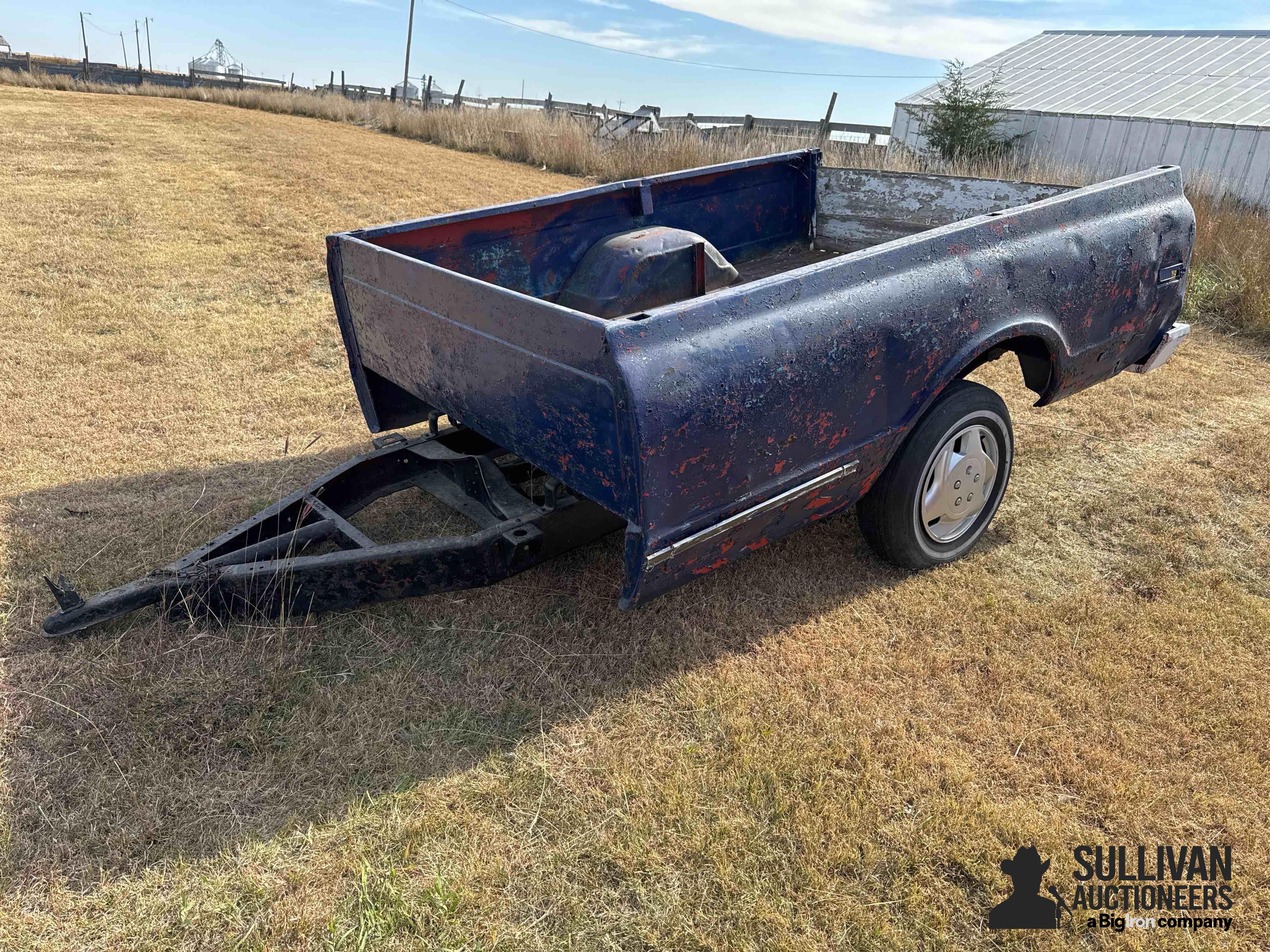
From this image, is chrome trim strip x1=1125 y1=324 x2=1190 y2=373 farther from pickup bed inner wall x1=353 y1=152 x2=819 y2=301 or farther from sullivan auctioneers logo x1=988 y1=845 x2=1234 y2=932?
sullivan auctioneers logo x1=988 y1=845 x2=1234 y2=932

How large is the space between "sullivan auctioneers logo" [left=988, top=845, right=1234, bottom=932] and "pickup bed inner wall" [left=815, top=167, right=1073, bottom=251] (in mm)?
3331

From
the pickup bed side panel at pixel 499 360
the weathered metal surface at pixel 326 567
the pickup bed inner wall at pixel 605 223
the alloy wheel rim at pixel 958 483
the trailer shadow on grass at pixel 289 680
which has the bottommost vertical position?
the trailer shadow on grass at pixel 289 680

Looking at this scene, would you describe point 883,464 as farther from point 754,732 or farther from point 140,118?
point 140,118

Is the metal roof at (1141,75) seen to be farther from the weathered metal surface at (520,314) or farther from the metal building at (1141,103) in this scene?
the weathered metal surface at (520,314)

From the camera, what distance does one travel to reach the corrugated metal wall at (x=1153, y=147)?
13.0m

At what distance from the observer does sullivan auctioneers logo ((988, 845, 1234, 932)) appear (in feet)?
6.55

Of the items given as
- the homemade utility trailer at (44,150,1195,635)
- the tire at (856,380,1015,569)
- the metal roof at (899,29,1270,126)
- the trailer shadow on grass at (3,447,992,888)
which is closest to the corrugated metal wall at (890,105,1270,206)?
the metal roof at (899,29,1270,126)

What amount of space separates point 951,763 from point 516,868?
1250mm

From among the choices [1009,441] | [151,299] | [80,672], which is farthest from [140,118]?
[1009,441]

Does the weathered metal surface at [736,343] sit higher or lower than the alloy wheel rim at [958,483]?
higher

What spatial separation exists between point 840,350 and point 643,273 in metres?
1.19

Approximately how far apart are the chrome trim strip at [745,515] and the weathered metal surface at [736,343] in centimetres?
1

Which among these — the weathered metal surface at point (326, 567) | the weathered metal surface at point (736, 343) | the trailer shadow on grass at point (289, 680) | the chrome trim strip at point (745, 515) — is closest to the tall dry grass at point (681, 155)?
the weathered metal surface at point (736, 343)

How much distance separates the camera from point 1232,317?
668 cm
